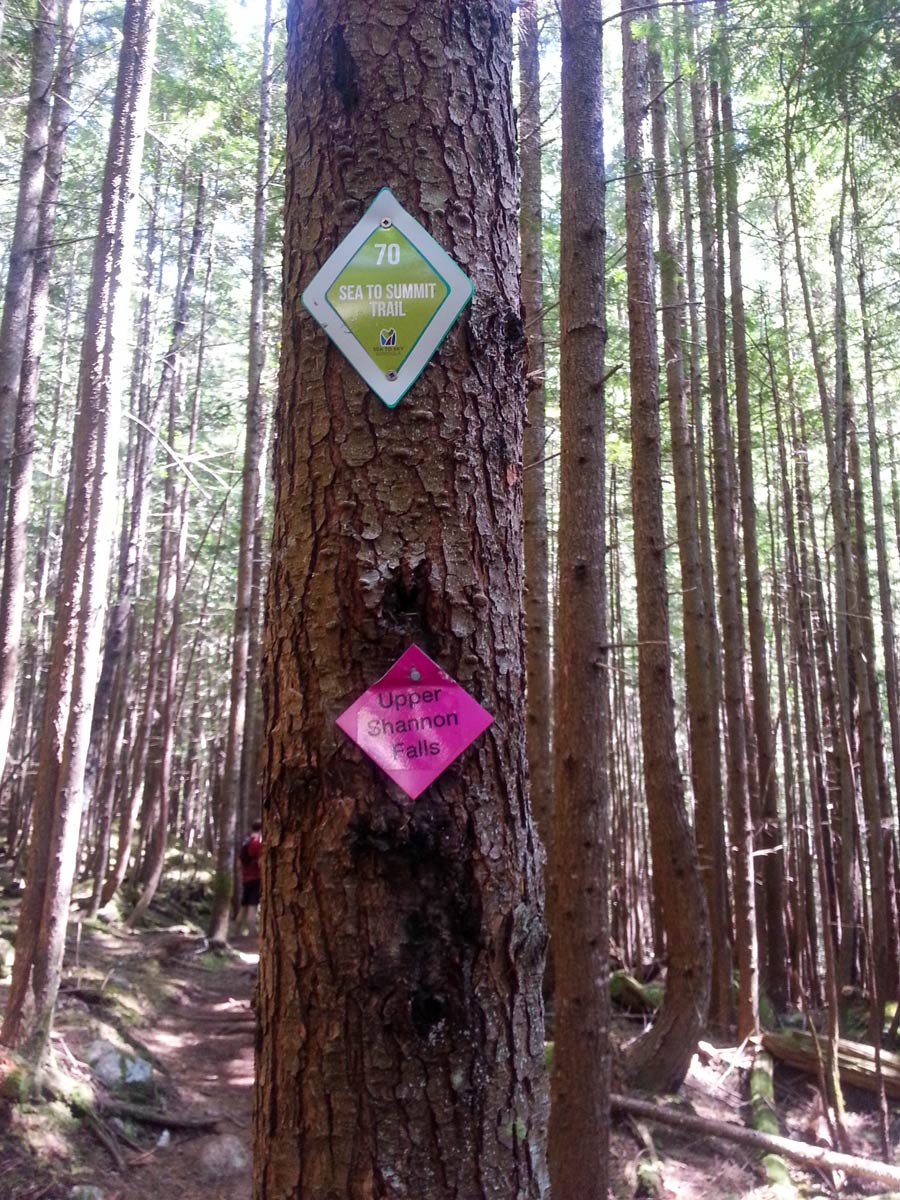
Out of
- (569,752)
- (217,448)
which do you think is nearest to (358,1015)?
(569,752)

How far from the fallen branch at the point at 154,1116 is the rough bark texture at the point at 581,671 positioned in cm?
293

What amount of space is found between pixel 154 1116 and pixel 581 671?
428 cm

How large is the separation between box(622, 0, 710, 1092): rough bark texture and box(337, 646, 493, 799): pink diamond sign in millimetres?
5783

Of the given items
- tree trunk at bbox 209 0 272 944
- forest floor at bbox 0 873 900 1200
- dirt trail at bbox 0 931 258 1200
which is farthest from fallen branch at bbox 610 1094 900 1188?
tree trunk at bbox 209 0 272 944

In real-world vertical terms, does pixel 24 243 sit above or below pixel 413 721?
above

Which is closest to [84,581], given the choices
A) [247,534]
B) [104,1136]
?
[104,1136]

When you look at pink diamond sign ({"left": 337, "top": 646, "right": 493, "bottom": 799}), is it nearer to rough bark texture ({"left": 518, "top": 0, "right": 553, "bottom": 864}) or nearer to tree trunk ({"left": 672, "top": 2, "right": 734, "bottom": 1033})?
rough bark texture ({"left": 518, "top": 0, "right": 553, "bottom": 864})

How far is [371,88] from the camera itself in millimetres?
1559

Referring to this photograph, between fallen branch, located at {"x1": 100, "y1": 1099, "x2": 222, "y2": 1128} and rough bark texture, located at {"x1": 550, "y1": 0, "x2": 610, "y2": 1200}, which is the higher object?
rough bark texture, located at {"x1": 550, "y1": 0, "x2": 610, "y2": 1200}

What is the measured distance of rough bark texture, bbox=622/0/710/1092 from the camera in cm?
701

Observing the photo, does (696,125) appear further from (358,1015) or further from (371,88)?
(358,1015)

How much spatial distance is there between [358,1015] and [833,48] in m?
8.05

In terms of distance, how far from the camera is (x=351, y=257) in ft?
5.04

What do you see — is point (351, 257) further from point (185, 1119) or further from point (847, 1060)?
point (847, 1060)
